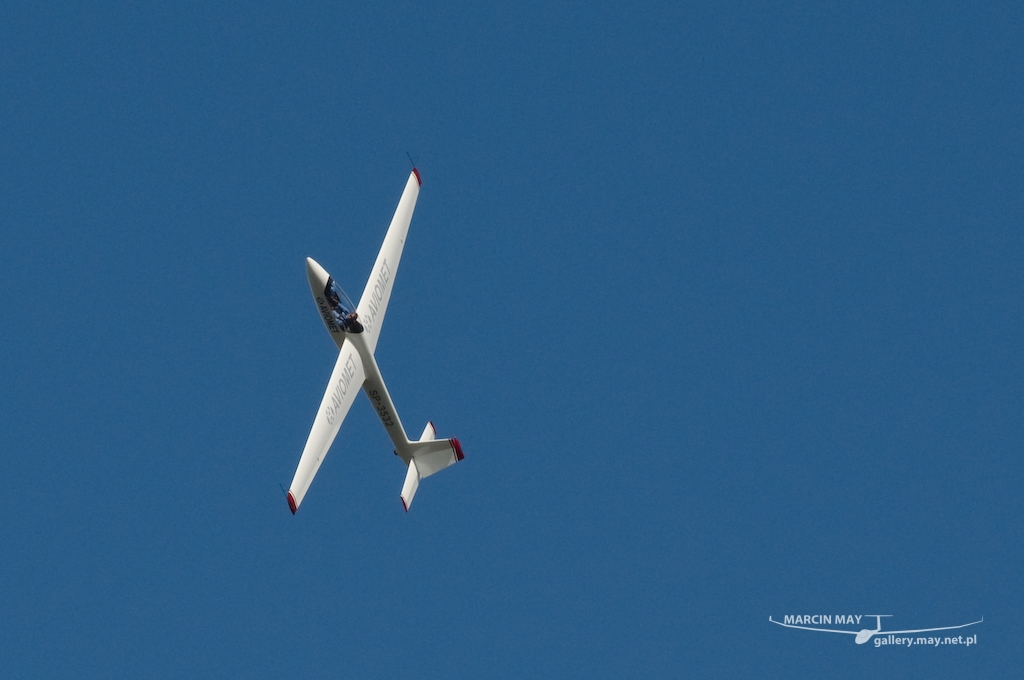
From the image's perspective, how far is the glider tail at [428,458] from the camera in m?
57.4

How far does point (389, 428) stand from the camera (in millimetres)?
56875

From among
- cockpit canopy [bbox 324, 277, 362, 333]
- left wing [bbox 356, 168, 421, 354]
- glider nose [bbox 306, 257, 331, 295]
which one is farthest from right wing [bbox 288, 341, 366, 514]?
glider nose [bbox 306, 257, 331, 295]

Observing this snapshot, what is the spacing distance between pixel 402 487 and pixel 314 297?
25.5 ft

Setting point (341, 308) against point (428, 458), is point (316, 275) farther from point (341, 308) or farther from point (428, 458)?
point (428, 458)

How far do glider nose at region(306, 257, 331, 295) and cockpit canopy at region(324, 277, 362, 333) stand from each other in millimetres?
186

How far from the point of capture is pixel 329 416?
172 feet

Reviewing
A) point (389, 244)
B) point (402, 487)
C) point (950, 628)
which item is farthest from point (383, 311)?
point (950, 628)

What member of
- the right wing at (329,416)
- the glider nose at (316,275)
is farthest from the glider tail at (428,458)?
the glider nose at (316,275)

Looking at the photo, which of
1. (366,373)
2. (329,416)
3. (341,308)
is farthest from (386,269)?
(329,416)

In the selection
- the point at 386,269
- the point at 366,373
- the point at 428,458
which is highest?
the point at 386,269

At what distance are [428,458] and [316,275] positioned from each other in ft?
27.8

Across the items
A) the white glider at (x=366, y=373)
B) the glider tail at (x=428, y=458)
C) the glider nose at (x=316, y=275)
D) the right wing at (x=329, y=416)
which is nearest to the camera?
the right wing at (x=329, y=416)

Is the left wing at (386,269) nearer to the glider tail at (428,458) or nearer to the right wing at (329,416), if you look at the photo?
the right wing at (329,416)

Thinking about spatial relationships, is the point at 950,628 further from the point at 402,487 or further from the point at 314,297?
the point at 314,297
